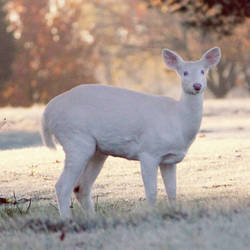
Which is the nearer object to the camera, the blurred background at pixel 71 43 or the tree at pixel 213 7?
the tree at pixel 213 7

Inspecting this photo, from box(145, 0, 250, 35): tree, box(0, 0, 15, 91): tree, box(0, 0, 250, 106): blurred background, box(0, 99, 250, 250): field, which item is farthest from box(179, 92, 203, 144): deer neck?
box(0, 0, 15, 91): tree

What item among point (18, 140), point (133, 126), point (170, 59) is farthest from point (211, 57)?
point (18, 140)

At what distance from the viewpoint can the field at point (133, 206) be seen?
567cm

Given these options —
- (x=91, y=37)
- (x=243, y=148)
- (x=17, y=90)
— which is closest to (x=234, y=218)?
(x=243, y=148)

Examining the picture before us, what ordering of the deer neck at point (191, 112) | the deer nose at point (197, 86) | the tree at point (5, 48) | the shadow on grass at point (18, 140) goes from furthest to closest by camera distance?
the tree at point (5, 48) < the shadow on grass at point (18, 140) < the deer neck at point (191, 112) < the deer nose at point (197, 86)

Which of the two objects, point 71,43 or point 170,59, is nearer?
point 170,59

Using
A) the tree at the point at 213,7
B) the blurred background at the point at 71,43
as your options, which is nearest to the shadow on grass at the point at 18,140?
the tree at the point at 213,7

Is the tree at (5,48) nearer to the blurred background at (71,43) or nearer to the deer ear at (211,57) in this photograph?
the blurred background at (71,43)

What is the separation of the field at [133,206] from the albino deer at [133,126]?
1.35ft

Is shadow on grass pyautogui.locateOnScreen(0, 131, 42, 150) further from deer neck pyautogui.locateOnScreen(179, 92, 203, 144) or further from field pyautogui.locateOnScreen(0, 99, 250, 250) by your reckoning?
deer neck pyautogui.locateOnScreen(179, 92, 203, 144)

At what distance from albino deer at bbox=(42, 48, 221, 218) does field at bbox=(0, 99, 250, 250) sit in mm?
411

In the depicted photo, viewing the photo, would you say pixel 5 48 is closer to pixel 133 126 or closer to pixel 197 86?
pixel 133 126

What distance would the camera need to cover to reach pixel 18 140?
1820 centimetres

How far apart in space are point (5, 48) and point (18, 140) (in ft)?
64.6
